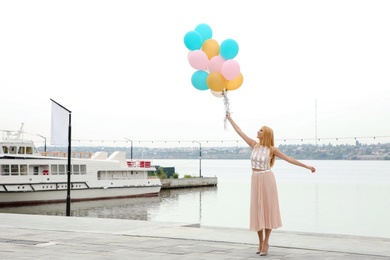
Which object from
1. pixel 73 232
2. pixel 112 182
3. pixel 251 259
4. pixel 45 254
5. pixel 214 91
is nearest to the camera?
pixel 251 259

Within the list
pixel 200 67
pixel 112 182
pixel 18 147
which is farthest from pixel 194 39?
pixel 112 182

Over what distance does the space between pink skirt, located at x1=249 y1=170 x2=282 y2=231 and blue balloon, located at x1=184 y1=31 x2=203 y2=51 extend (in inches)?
129

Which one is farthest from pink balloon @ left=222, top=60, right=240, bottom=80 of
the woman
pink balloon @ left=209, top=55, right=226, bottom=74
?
the woman

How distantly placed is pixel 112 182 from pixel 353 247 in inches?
1911

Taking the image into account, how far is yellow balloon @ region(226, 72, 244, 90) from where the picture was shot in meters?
12.2

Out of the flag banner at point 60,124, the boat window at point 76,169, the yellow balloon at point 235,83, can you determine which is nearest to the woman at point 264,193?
the yellow balloon at point 235,83

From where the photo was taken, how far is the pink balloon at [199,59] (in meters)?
12.2

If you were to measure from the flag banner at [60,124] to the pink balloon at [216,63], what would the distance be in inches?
547

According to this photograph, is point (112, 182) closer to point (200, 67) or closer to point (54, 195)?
point (54, 195)

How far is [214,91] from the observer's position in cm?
1234

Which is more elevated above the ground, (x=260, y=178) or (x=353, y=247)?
(x=260, y=178)

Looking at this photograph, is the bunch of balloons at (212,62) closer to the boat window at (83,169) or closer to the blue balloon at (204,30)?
the blue balloon at (204,30)

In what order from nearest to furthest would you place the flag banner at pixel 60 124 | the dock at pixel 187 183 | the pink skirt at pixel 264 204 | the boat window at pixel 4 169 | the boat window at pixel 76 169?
the pink skirt at pixel 264 204, the flag banner at pixel 60 124, the boat window at pixel 4 169, the boat window at pixel 76 169, the dock at pixel 187 183

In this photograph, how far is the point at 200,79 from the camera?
487 inches
